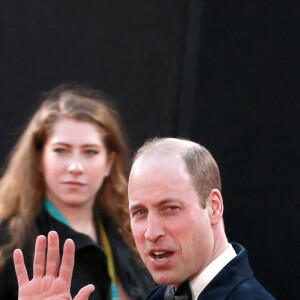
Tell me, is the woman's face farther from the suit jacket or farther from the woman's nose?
the suit jacket

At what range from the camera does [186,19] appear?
5012 mm

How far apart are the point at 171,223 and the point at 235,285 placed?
279 millimetres

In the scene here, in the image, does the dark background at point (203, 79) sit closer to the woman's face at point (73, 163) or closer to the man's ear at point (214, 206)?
the woman's face at point (73, 163)

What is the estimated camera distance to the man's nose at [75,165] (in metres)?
3.96

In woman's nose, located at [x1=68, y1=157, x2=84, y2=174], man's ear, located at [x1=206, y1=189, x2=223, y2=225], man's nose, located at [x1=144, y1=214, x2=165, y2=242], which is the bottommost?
man's nose, located at [x1=144, y1=214, x2=165, y2=242]

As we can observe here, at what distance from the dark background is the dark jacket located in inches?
38.2

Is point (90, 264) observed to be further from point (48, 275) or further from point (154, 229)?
point (154, 229)

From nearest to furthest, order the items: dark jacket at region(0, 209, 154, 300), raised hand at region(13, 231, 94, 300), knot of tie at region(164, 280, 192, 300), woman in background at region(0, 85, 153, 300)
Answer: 1. knot of tie at region(164, 280, 192, 300)
2. raised hand at region(13, 231, 94, 300)
3. dark jacket at region(0, 209, 154, 300)
4. woman in background at region(0, 85, 153, 300)

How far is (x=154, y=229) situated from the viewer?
8.06 feet

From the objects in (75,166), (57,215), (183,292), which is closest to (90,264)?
→ (57,215)

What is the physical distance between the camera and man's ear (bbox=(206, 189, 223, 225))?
2.54 meters

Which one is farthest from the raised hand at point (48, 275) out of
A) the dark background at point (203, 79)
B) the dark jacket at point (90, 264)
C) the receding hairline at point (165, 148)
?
the dark background at point (203, 79)

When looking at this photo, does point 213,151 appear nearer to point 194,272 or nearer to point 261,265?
point 261,265

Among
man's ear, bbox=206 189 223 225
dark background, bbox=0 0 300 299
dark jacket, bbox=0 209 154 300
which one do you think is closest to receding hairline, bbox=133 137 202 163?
man's ear, bbox=206 189 223 225
